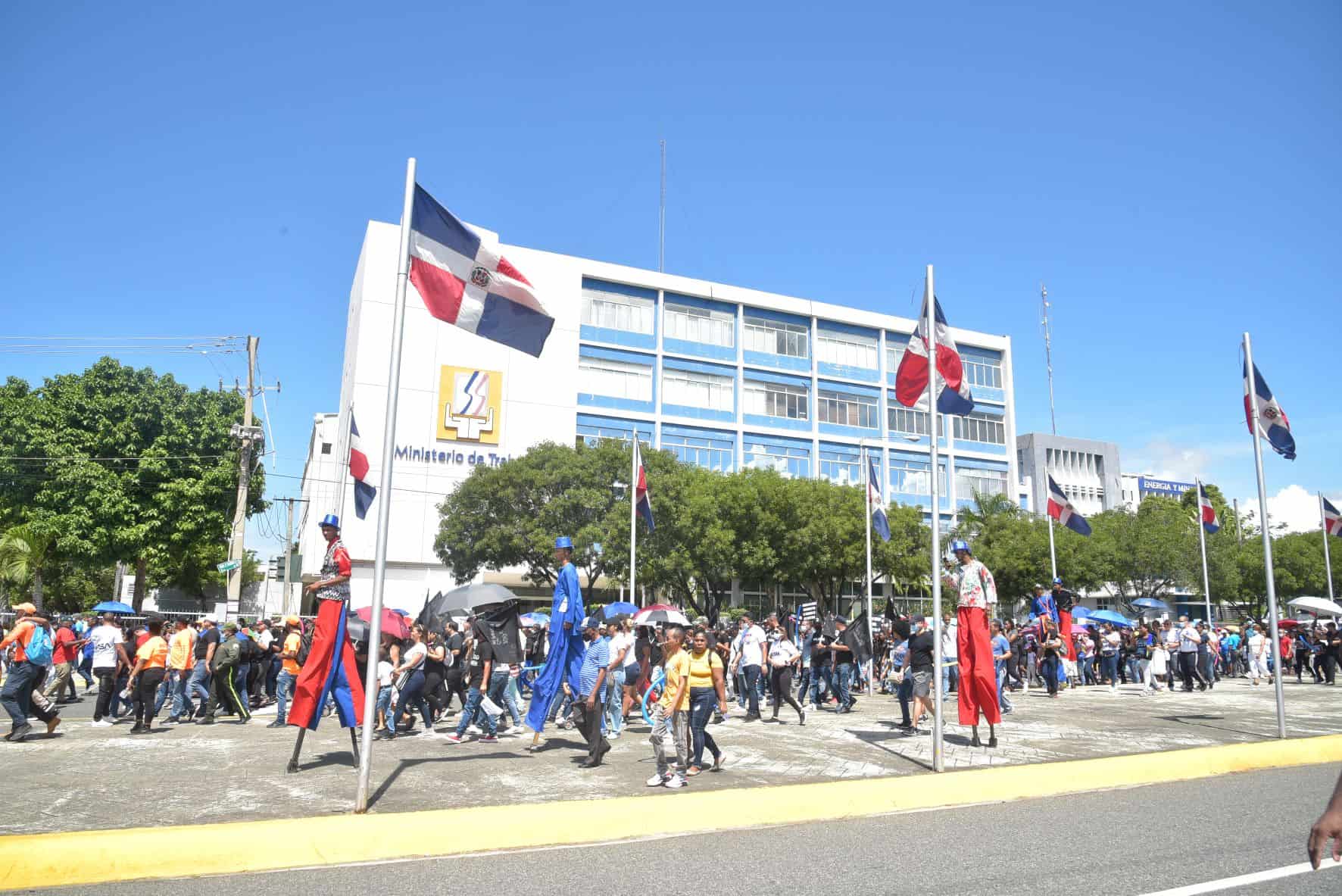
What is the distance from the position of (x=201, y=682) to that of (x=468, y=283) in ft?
31.2

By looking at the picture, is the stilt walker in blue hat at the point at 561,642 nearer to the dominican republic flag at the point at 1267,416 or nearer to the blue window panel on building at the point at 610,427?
the dominican republic flag at the point at 1267,416

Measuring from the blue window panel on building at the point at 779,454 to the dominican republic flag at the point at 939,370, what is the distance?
140 ft

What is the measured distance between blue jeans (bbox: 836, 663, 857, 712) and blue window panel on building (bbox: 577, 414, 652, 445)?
118 feet

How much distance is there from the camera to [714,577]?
146ft

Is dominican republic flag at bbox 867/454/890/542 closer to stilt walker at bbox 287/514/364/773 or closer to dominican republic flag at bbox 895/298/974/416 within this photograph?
dominican republic flag at bbox 895/298/974/416

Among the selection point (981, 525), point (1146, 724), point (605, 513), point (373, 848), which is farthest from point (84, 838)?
point (981, 525)

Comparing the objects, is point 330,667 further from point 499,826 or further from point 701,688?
point 701,688

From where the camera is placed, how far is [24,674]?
38.6 ft

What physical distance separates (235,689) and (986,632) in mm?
11899

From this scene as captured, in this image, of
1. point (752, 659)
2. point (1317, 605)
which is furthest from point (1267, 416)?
point (1317, 605)

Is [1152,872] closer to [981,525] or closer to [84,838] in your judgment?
[84,838]

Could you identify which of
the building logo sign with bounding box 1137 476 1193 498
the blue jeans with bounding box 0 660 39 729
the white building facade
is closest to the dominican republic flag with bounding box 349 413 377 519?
the blue jeans with bounding box 0 660 39 729

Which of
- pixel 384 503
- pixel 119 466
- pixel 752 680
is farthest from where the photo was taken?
pixel 119 466

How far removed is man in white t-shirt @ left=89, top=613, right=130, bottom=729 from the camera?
14.0m
